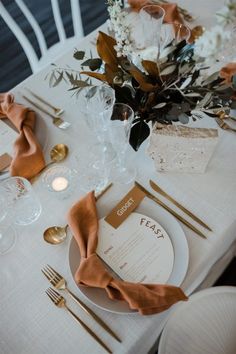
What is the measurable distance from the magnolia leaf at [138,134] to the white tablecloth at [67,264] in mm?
152

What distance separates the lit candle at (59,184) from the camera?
918 millimetres

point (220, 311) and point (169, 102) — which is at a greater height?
point (169, 102)

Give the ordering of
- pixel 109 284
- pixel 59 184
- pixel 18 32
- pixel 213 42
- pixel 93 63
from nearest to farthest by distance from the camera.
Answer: pixel 213 42 → pixel 109 284 → pixel 93 63 → pixel 59 184 → pixel 18 32

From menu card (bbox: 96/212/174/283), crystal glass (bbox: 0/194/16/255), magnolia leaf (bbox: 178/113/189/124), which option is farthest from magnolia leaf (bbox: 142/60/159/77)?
crystal glass (bbox: 0/194/16/255)

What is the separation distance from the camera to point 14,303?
2.46 ft

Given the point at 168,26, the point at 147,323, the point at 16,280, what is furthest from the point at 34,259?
the point at 168,26

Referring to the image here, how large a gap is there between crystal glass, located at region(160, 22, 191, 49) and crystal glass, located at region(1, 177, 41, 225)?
0.55m

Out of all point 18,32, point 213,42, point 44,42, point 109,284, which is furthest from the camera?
point 44,42

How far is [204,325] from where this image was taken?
0.88 metres

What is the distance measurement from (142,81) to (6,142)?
0.52 metres

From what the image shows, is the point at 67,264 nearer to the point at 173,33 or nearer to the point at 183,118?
the point at 183,118

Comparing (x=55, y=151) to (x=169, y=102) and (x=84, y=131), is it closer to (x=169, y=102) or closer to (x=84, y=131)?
(x=84, y=131)

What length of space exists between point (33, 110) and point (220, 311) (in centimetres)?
84

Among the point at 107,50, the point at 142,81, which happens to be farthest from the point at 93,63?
the point at 142,81
